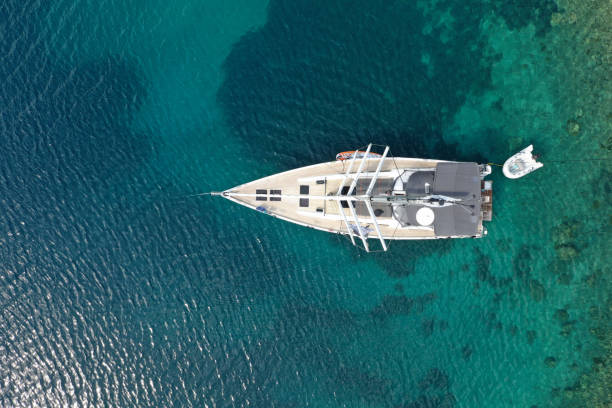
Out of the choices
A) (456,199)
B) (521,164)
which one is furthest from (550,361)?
(456,199)

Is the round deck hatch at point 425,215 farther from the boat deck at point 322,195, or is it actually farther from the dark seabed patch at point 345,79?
the dark seabed patch at point 345,79

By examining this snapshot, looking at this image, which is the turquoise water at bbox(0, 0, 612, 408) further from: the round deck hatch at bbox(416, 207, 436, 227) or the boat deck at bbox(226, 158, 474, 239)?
the round deck hatch at bbox(416, 207, 436, 227)

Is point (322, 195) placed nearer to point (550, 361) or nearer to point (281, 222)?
point (281, 222)

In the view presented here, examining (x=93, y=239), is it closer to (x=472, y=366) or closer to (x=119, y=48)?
(x=119, y=48)

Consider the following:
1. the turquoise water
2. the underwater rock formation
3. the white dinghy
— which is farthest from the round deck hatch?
the underwater rock formation

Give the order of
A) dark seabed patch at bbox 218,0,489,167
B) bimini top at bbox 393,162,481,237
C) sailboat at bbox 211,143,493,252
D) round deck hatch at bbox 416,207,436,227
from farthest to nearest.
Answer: dark seabed patch at bbox 218,0,489,167 → round deck hatch at bbox 416,207,436,227 → sailboat at bbox 211,143,493,252 → bimini top at bbox 393,162,481,237

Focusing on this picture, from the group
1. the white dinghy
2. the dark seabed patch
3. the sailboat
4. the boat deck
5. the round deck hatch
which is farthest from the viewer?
the dark seabed patch

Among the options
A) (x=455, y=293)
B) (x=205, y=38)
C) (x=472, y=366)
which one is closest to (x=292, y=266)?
(x=455, y=293)
